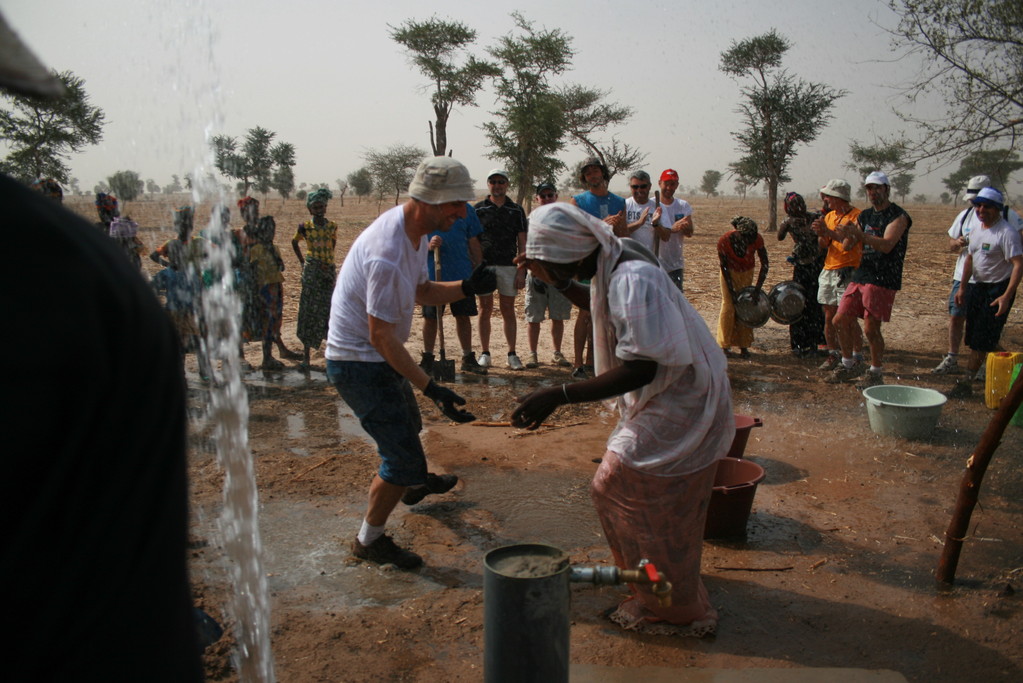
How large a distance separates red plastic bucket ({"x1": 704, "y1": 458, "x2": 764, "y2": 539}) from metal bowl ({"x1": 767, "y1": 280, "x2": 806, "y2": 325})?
13.4 feet

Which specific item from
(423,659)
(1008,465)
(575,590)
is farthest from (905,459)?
(423,659)

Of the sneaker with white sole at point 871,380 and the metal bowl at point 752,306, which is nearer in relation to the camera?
the sneaker with white sole at point 871,380

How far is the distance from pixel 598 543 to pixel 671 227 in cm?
462

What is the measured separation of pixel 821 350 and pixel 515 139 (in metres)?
22.5

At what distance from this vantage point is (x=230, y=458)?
18.5ft

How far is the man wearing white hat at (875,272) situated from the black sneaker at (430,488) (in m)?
4.51

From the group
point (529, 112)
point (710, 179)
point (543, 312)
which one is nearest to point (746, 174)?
point (529, 112)

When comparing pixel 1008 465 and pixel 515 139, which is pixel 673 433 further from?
pixel 515 139

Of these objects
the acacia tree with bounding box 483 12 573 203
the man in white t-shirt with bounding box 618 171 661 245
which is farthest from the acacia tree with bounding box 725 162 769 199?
the man in white t-shirt with bounding box 618 171 661 245

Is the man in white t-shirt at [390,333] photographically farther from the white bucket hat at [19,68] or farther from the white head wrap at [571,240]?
the white bucket hat at [19,68]

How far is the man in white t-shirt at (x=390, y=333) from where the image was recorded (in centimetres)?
356

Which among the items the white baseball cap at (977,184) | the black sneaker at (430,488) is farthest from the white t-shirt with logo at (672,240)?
the black sneaker at (430,488)

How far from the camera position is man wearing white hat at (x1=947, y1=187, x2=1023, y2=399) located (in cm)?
707

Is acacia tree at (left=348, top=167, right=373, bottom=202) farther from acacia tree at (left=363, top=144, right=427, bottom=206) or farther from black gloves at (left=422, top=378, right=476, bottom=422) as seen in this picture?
black gloves at (left=422, top=378, right=476, bottom=422)
